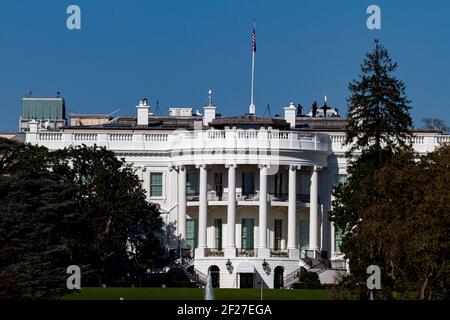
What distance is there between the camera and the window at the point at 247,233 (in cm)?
11844

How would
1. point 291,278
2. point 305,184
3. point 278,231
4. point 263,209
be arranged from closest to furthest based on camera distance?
point 291,278
point 263,209
point 278,231
point 305,184

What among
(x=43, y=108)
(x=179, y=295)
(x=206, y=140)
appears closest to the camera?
(x=179, y=295)

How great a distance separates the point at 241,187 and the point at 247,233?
10.9 feet

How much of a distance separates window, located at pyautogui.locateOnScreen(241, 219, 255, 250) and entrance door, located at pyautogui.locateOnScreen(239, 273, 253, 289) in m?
4.13

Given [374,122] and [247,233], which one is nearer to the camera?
[374,122]

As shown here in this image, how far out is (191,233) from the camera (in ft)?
392

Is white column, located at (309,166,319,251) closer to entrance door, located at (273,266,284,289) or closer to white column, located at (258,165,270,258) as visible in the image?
white column, located at (258,165,270,258)

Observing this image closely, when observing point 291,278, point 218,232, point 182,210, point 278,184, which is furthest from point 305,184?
point 291,278

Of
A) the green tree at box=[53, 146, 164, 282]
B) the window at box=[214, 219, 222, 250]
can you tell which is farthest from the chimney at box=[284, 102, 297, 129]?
the green tree at box=[53, 146, 164, 282]

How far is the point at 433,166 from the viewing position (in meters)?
71.8

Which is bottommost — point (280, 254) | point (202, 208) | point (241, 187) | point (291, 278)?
point (291, 278)

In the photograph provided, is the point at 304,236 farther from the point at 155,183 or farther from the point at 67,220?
the point at 67,220

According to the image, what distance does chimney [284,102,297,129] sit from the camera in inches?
4990
